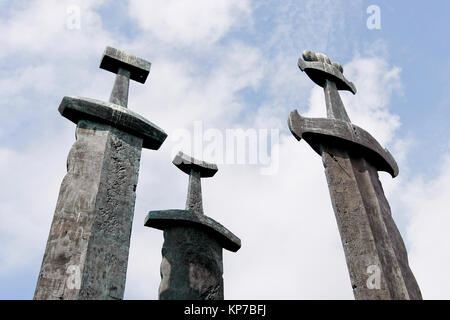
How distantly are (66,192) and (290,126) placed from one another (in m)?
2.32

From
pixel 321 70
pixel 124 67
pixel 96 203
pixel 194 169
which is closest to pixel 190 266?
pixel 194 169

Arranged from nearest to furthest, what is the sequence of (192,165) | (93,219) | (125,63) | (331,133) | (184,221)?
(93,219)
(331,133)
(125,63)
(184,221)
(192,165)

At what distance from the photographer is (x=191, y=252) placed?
566 centimetres

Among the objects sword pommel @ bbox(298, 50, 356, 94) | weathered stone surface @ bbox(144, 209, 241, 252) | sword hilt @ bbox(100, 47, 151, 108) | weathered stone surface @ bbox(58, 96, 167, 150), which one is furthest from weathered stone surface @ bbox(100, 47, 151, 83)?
sword pommel @ bbox(298, 50, 356, 94)

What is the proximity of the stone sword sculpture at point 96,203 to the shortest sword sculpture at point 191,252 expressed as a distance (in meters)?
1.62

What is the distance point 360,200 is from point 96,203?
2.48m

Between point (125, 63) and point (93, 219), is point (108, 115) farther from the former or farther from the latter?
point (125, 63)

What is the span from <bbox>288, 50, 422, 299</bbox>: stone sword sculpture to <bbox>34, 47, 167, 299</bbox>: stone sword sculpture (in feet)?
5.73

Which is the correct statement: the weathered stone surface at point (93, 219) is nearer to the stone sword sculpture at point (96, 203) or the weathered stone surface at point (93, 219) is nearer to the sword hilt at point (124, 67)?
the stone sword sculpture at point (96, 203)

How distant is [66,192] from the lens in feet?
11.5

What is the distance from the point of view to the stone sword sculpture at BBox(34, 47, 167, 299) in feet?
10.3

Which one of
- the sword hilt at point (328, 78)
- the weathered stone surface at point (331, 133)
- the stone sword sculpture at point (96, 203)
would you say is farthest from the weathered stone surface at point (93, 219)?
the sword hilt at point (328, 78)
